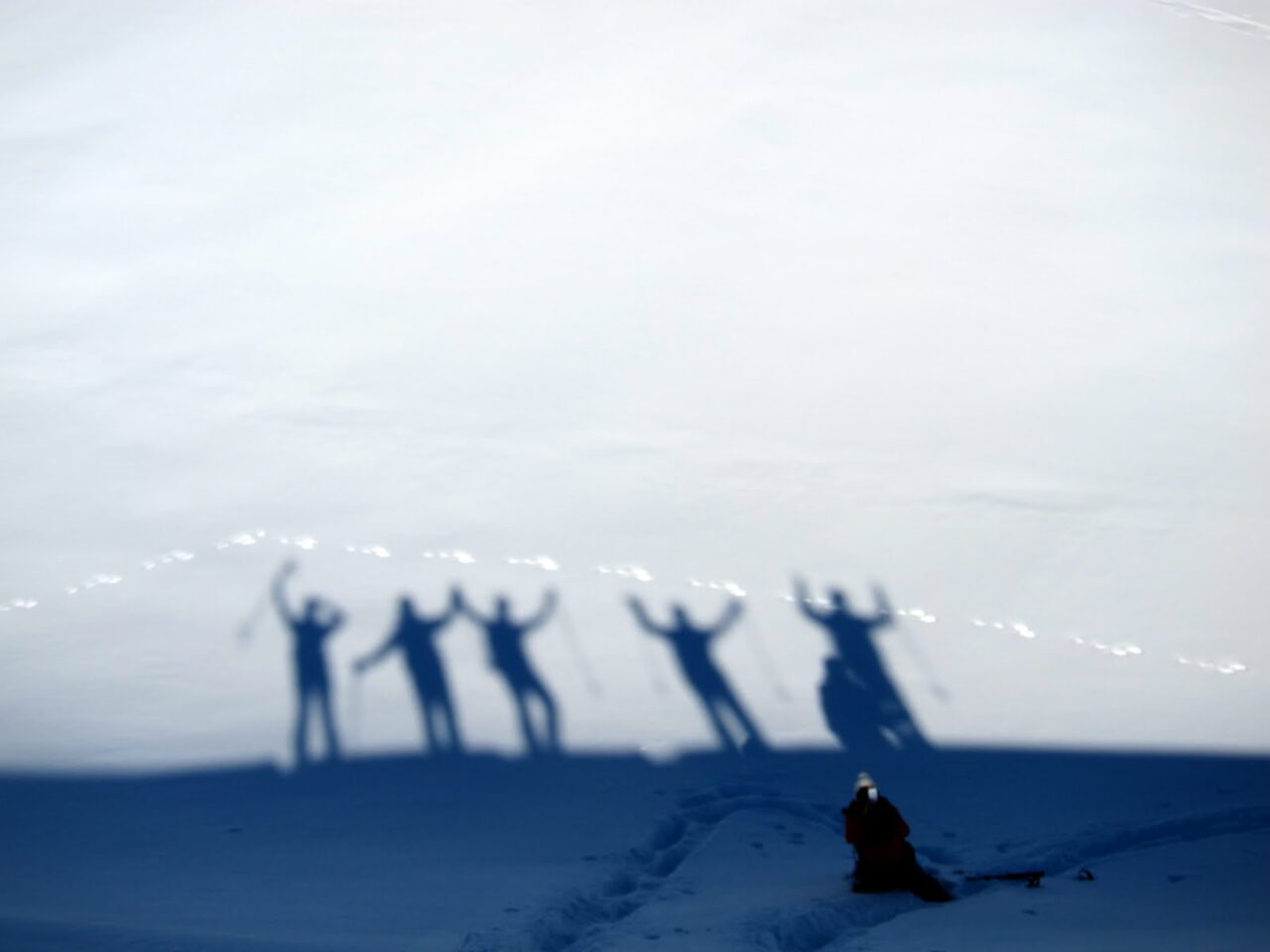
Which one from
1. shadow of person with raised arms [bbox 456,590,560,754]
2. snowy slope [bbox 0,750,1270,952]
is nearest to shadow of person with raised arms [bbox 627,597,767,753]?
snowy slope [bbox 0,750,1270,952]

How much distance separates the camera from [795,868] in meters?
7.06

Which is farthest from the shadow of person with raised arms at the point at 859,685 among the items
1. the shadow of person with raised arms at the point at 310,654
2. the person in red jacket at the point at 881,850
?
the shadow of person with raised arms at the point at 310,654

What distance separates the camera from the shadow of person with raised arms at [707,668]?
8180 mm

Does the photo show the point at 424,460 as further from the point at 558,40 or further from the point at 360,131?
the point at 558,40

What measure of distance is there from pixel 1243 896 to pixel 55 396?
807cm

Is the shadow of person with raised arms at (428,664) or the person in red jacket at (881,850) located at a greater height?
the shadow of person with raised arms at (428,664)

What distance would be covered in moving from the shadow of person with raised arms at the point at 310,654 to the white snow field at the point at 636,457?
9 cm

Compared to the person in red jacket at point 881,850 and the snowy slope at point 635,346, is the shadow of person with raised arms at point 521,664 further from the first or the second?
the person in red jacket at point 881,850

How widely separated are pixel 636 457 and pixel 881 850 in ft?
14.3

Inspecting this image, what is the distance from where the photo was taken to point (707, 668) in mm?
8641

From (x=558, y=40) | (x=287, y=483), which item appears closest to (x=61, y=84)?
(x=558, y=40)

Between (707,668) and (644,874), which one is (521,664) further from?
(644,874)

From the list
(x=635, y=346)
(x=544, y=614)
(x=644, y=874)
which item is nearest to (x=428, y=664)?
(x=544, y=614)

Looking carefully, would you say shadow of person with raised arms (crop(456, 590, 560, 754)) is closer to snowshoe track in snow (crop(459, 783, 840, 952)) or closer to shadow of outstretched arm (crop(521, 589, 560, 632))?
Answer: shadow of outstretched arm (crop(521, 589, 560, 632))
